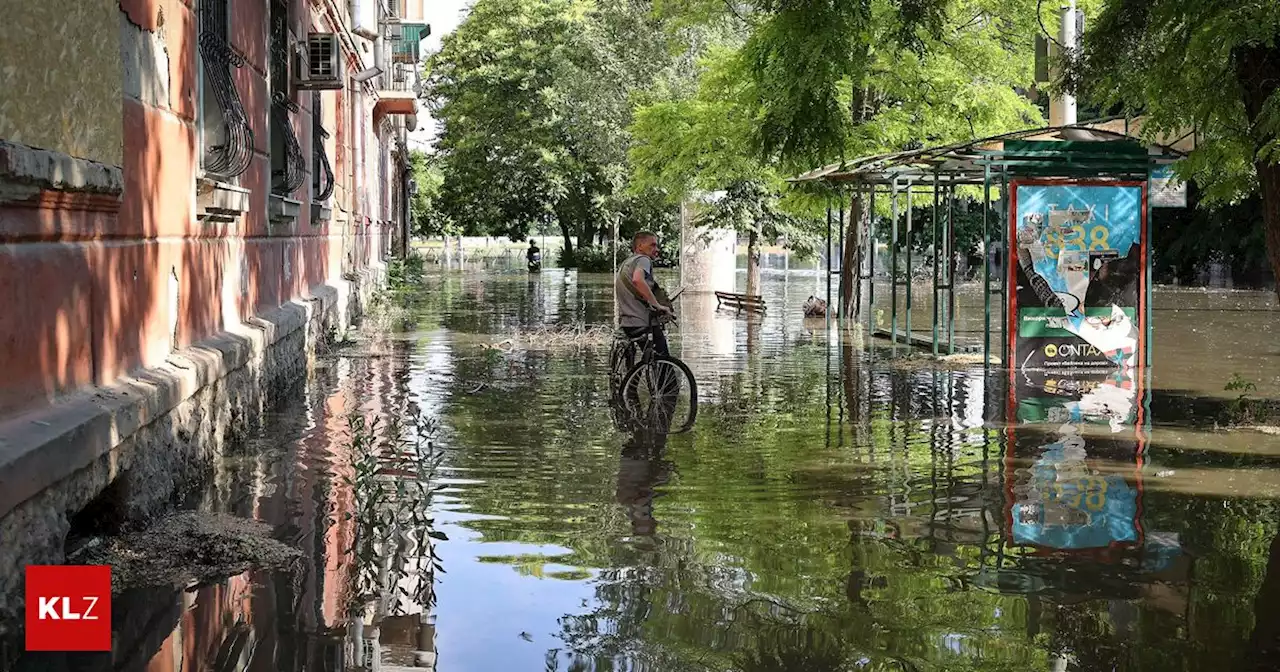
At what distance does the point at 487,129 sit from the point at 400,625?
171ft

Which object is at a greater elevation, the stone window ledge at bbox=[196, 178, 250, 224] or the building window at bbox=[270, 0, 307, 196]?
the building window at bbox=[270, 0, 307, 196]

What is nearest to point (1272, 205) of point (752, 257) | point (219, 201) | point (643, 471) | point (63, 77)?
point (643, 471)

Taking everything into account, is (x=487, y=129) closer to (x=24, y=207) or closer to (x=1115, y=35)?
(x=1115, y=35)

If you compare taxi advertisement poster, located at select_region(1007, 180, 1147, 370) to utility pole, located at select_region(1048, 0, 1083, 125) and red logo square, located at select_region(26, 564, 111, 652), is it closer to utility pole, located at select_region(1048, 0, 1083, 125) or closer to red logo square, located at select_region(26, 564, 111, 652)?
utility pole, located at select_region(1048, 0, 1083, 125)

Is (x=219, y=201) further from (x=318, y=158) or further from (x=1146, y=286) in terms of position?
(x=1146, y=286)

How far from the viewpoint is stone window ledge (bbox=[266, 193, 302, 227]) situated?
14.1 m

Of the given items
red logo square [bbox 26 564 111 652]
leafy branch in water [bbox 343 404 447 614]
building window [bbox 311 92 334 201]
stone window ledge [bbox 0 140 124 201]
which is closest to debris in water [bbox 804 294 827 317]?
building window [bbox 311 92 334 201]

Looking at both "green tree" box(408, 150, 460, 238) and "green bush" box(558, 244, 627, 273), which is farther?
"green tree" box(408, 150, 460, 238)

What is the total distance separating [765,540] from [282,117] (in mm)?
9431

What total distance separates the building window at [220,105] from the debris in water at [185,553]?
3.95m

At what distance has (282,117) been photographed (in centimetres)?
1544

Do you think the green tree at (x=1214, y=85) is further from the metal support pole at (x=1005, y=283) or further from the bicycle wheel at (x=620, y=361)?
the bicycle wheel at (x=620, y=361)

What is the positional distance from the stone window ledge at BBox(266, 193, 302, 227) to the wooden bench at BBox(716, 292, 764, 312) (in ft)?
44.2

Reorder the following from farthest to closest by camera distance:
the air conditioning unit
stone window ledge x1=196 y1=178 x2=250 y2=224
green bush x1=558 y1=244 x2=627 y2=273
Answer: green bush x1=558 y1=244 x2=627 y2=273 → the air conditioning unit → stone window ledge x1=196 y1=178 x2=250 y2=224
